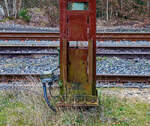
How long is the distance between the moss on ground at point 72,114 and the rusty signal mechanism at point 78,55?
0.28 metres

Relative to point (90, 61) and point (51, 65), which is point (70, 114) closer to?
point (90, 61)

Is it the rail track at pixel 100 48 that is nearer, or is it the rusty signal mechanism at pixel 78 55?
the rusty signal mechanism at pixel 78 55

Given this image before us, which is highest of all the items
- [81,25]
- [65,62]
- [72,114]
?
[81,25]

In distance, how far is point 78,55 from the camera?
4645mm

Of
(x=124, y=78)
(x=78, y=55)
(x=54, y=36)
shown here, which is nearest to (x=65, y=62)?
(x=78, y=55)

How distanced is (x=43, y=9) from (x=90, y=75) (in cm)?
2075

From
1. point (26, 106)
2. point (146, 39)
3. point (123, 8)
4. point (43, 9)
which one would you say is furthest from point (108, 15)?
point (26, 106)

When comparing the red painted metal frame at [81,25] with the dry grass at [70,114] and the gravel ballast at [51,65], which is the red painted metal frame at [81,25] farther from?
the gravel ballast at [51,65]

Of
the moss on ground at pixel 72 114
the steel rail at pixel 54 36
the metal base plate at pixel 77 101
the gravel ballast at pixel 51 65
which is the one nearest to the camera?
the moss on ground at pixel 72 114

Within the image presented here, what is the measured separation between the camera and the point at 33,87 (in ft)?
19.3

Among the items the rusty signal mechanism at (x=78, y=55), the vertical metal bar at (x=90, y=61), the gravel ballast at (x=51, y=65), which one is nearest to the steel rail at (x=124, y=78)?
the gravel ballast at (x=51, y=65)

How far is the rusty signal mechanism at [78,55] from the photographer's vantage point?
4.51 m

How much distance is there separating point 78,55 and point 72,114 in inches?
44.4

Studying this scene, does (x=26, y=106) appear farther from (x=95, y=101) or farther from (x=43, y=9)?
(x=43, y=9)
